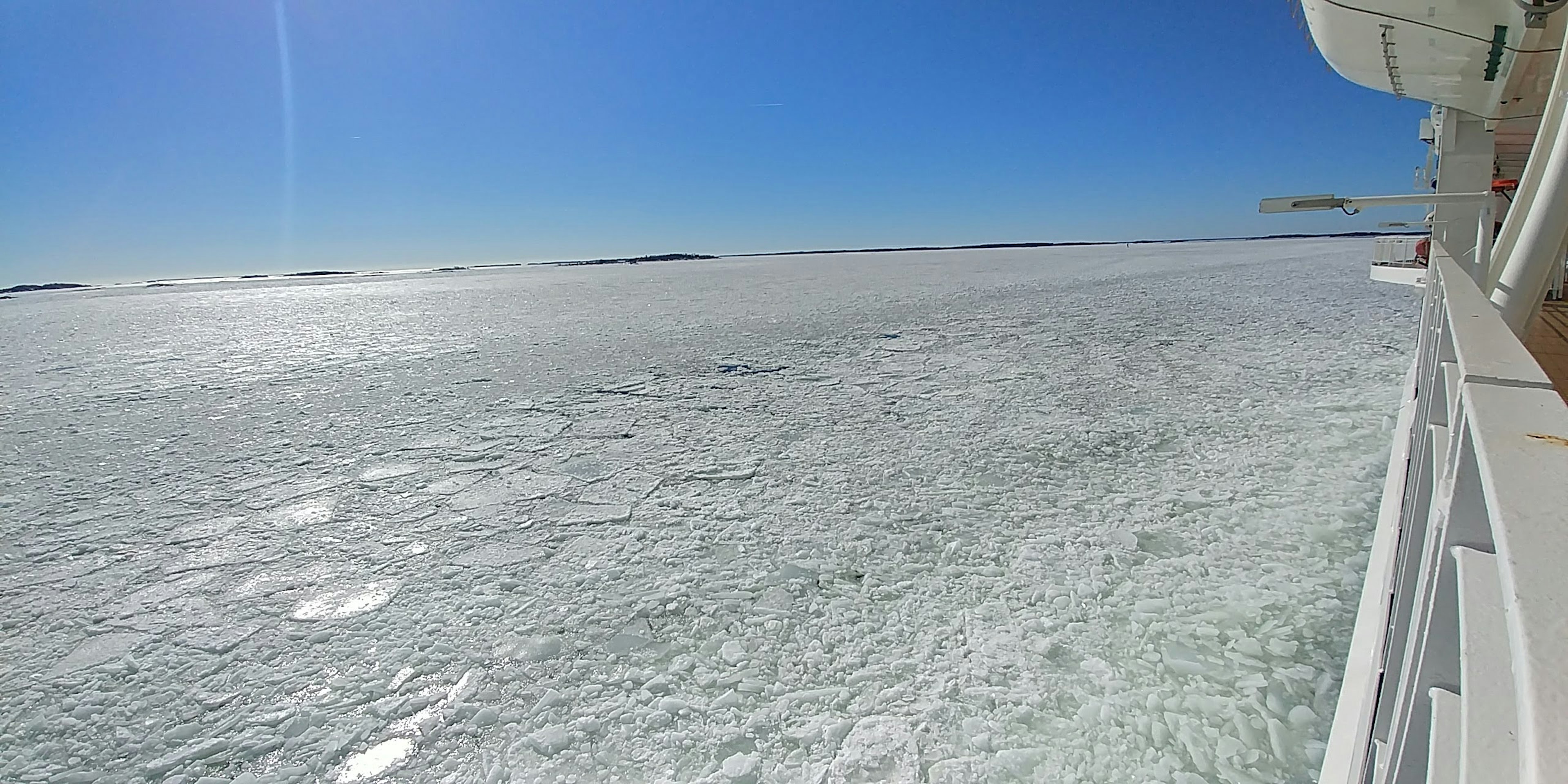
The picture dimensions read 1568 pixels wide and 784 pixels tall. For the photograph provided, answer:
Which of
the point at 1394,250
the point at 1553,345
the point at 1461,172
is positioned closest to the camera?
the point at 1553,345

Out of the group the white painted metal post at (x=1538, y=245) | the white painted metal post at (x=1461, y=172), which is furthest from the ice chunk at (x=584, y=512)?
the white painted metal post at (x=1461, y=172)

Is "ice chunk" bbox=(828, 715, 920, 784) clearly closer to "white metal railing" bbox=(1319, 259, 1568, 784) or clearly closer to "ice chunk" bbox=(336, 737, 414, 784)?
"white metal railing" bbox=(1319, 259, 1568, 784)

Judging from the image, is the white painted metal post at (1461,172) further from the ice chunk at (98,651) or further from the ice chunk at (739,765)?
the ice chunk at (98,651)

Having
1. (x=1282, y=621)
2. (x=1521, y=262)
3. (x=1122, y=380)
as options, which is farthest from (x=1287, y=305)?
(x=1282, y=621)

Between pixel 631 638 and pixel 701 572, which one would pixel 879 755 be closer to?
pixel 631 638

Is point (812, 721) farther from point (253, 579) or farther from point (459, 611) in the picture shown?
point (253, 579)

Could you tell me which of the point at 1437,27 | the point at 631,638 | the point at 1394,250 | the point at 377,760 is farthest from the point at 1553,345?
the point at 1394,250

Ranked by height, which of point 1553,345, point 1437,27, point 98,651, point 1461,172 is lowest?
point 98,651
